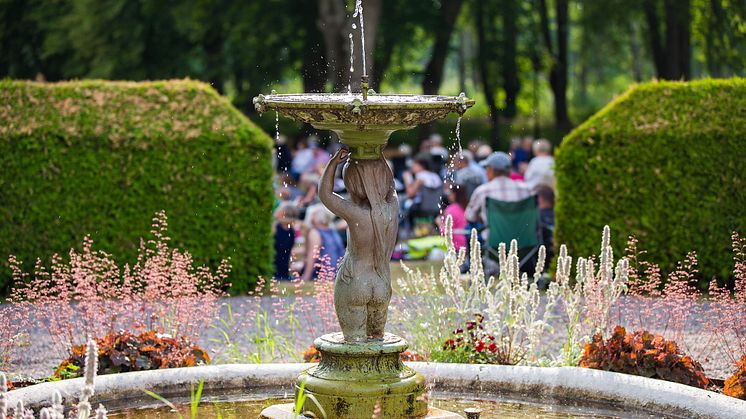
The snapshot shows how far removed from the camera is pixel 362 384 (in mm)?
5965

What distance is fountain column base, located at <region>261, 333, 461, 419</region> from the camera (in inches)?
234

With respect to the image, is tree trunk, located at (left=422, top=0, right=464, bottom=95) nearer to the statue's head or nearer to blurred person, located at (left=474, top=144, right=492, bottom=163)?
blurred person, located at (left=474, top=144, right=492, bottom=163)

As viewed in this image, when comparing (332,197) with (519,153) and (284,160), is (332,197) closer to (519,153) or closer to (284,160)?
(284,160)

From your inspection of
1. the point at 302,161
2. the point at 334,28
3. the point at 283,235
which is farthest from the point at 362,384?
the point at 334,28

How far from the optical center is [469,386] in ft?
23.3

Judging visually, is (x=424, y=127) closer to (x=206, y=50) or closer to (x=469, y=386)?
(x=206, y=50)

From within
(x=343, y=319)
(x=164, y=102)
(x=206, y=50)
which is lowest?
(x=343, y=319)

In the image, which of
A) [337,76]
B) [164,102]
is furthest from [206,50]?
[164,102]

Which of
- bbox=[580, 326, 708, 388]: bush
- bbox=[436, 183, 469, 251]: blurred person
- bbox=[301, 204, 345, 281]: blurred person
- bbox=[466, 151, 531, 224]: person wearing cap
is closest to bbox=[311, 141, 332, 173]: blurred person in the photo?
bbox=[436, 183, 469, 251]: blurred person

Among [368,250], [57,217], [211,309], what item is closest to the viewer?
[368,250]

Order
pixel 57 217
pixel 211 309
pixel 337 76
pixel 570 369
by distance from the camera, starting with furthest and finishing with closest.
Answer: pixel 337 76
pixel 57 217
pixel 211 309
pixel 570 369

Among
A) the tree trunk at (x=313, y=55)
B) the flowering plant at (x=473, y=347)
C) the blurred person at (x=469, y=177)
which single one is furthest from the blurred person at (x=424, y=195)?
the tree trunk at (x=313, y=55)

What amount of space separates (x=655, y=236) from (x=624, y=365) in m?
4.98

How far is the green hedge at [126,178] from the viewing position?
12.2 m
